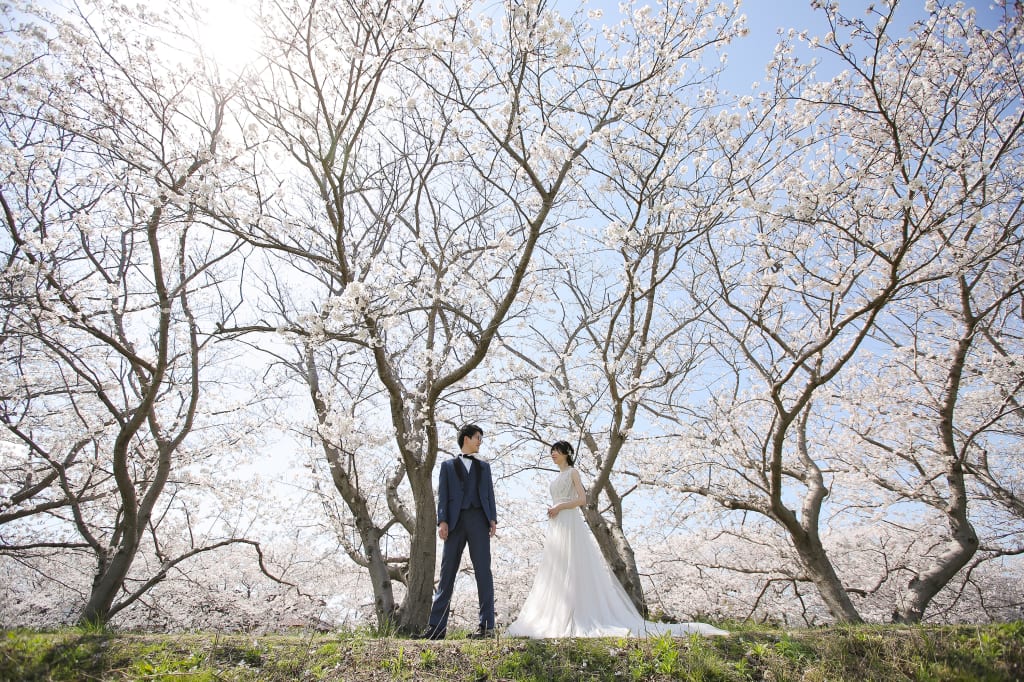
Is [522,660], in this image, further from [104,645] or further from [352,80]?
[352,80]

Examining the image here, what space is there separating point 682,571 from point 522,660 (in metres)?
11.3

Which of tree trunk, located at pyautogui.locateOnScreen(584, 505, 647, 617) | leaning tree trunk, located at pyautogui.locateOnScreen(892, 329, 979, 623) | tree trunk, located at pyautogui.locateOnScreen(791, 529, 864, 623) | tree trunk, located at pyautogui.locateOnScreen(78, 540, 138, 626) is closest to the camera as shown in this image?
tree trunk, located at pyautogui.locateOnScreen(78, 540, 138, 626)

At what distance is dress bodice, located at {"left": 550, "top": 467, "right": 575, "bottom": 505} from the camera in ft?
16.5

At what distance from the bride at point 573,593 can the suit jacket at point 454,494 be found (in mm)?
602

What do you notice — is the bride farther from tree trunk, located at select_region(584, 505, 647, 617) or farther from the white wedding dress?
tree trunk, located at select_region(584, 505, 647, 617)

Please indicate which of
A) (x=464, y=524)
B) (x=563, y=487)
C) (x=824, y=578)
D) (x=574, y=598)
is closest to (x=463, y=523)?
(x=464, y=524)

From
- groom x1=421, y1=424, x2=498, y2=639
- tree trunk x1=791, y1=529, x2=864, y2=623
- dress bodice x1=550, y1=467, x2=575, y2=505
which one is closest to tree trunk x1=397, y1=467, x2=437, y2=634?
groom x1=421, y1=424, x2=498, y2=639

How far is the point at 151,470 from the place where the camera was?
9258 millimetres

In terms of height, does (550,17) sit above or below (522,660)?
above

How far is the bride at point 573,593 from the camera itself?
428 cm

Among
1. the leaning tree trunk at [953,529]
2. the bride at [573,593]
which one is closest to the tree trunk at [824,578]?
the leaning tree trunk at [953,529]

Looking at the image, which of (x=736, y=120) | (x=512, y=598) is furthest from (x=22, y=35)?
(x=512, y=598)

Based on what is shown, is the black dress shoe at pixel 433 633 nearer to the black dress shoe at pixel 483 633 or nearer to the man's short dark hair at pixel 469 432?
the black dress shoe at pixel 483 633

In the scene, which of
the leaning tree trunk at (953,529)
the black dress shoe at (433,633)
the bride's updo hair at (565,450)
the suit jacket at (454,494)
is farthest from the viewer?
the leaning tree trunk at (953,529)
